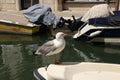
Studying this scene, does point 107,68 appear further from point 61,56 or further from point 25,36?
point 25,36

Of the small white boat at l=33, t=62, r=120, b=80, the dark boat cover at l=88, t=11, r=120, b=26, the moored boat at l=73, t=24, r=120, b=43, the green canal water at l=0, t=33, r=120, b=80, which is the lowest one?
the green canal water at l=0, t=33, r=120, b=80

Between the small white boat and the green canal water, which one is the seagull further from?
the green canal water

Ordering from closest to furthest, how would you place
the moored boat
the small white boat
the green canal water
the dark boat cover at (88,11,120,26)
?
the small white boat
the green canal water
the dark boat cover at (88,11,120,26)
the moored boat

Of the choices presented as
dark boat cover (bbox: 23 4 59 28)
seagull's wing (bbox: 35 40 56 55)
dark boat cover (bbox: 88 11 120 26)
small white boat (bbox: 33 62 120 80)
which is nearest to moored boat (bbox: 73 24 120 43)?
dark boat cover (bbox: 88 11 120 26)

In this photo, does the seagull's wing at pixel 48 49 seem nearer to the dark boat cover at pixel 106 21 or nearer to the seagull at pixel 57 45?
the seagull at pixel 57 45

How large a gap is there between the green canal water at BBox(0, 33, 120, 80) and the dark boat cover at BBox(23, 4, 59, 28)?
0.76m

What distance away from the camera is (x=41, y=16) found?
1520 cm

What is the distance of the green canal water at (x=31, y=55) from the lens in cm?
960

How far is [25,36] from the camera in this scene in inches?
580

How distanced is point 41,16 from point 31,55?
4.15 metres

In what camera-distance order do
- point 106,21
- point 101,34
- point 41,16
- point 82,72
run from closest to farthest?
point 82,72, point 106,21, point 101,34, point 41,16

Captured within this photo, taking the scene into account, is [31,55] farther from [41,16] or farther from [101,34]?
[41,16]

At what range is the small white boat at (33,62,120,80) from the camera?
5375 millimetres

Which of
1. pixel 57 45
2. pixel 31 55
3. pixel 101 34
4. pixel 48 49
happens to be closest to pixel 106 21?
pixel 101 34
